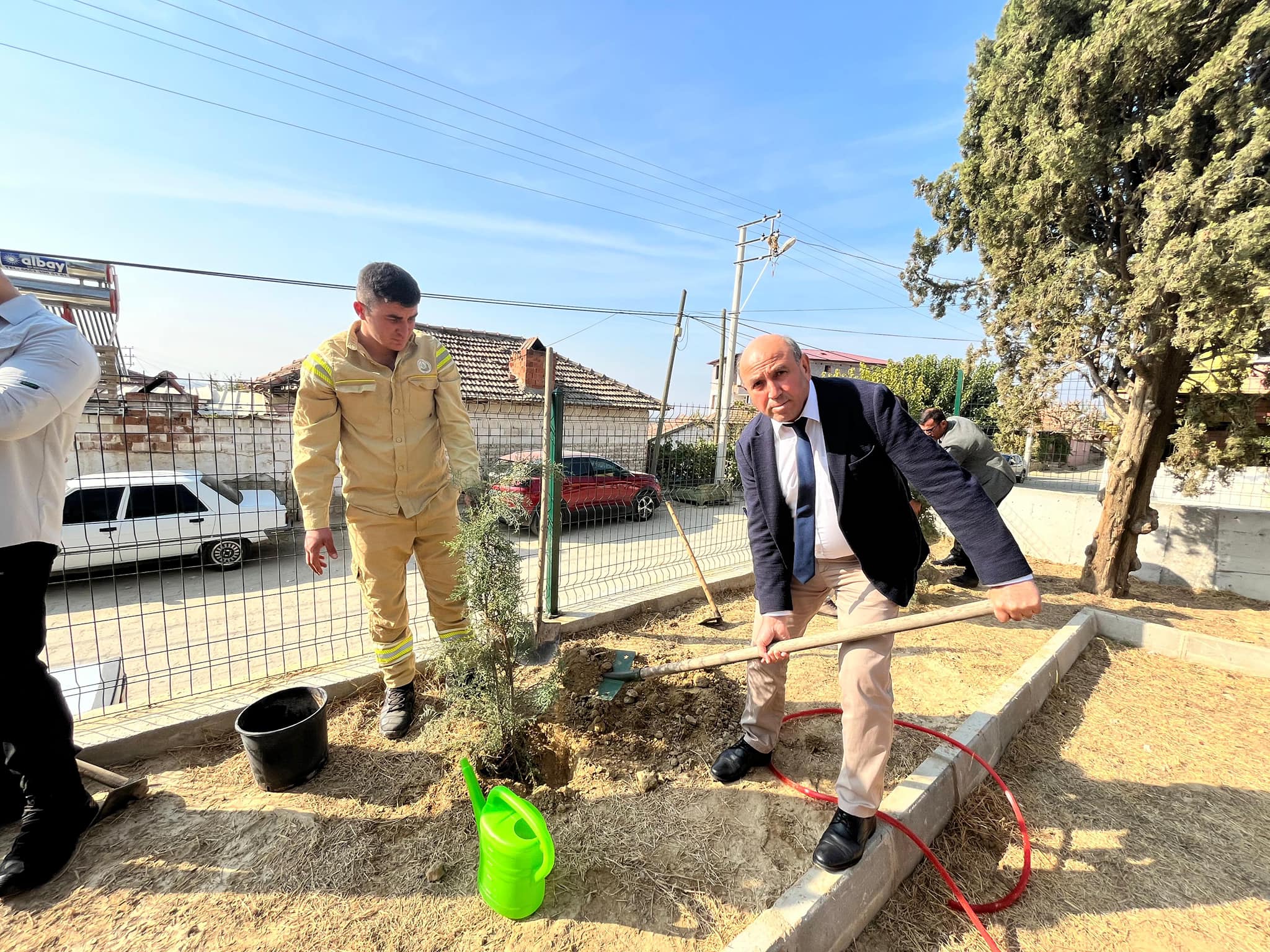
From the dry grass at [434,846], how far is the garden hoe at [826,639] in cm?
19

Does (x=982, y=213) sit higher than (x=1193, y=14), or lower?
lower

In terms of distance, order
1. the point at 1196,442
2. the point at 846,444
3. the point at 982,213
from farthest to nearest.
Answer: the point at 982,213, the point at 1196,442, the point at 846,444

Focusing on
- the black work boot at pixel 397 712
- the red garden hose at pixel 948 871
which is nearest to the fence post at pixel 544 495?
the black work boot at pixel 397 712

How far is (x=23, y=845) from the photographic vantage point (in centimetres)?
187

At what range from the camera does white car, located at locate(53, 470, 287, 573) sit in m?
5.69

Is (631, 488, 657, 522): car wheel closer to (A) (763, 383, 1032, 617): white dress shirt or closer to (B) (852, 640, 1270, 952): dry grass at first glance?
(A) (763, 383, 1032, 617): white dress shirt

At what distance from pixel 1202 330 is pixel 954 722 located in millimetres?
3669

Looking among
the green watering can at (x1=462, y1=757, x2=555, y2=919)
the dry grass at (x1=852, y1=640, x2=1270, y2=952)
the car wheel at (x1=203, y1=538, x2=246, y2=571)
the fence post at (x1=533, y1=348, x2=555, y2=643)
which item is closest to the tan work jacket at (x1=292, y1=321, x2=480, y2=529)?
the fence post at (x1=533, y1=348, x2=555, y2=643)

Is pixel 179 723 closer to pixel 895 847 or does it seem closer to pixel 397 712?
pixel 397 712

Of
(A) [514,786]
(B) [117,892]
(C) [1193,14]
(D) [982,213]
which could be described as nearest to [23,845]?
(B) [117,892]

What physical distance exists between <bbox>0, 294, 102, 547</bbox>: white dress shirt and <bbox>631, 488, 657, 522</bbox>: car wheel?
4.13 metres

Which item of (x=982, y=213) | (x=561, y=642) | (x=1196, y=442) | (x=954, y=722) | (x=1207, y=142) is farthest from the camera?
(x=982, y=213)

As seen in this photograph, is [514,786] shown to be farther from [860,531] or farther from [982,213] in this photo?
[982,213]

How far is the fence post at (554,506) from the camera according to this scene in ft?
12.4
